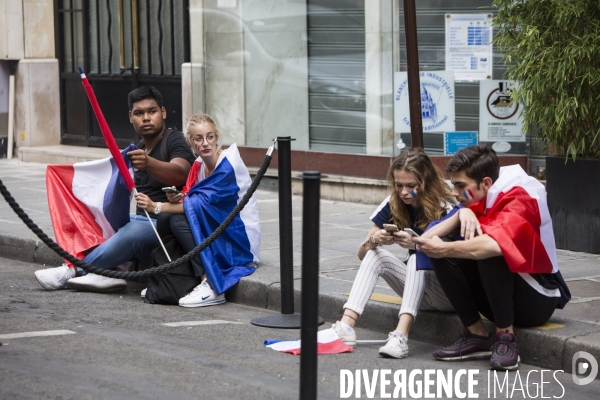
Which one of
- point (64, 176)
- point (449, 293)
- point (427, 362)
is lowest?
point (427, 362)

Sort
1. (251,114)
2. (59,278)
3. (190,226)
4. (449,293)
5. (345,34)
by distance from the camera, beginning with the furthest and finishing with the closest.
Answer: (251,114)
(345,34)
(59,278)
(190,226)
(449,293)

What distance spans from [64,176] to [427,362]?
320cm

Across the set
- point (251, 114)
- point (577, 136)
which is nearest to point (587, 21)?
point (577, 136)

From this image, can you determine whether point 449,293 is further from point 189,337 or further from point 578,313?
point 189,337

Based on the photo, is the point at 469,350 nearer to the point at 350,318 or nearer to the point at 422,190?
the point at 350,318

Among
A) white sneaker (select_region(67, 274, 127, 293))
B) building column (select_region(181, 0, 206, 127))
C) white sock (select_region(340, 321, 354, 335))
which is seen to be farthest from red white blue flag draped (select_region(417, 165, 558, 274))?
building column (select_region(181, 0, 206, 127))

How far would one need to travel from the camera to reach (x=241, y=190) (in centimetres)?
651

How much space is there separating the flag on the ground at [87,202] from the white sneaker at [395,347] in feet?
8.03

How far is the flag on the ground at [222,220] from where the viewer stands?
6285 mm

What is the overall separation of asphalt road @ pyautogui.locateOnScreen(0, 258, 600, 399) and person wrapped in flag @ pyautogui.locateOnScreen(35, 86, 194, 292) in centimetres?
57

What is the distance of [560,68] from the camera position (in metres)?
6.75

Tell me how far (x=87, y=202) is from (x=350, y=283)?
76.8 inches

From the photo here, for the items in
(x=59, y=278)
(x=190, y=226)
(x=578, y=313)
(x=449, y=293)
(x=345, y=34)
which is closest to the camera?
(x=449, y=293)

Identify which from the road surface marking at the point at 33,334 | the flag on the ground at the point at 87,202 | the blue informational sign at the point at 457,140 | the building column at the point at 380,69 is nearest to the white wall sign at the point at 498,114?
the blue informational sign at the point at 457,140
